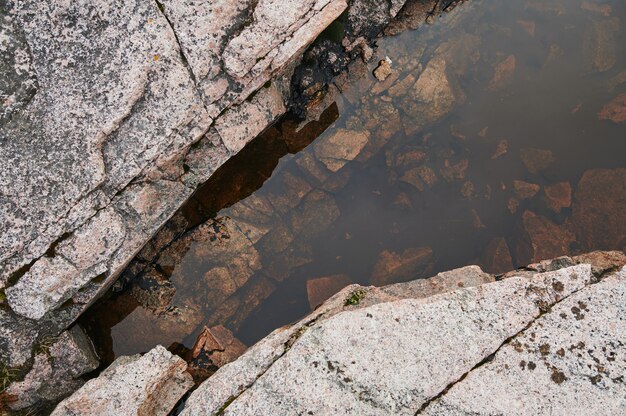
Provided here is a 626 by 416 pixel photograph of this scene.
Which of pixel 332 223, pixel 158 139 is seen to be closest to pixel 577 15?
pixel 332 223

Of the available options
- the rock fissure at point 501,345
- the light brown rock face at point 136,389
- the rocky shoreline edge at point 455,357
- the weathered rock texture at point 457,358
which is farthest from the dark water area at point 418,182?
the rock fissure at point 501,345

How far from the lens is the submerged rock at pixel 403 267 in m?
8.29

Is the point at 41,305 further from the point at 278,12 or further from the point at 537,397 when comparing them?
the point at 537,397

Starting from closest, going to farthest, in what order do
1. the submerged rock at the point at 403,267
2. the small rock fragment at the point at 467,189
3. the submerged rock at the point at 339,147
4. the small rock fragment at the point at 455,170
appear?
1. the submerged rock at the point at 403,267
2. the small rock fragment at the point at 467,189
3. the small rock fragment at the point at 455,170
4. the submerged rock at the point at 339,147

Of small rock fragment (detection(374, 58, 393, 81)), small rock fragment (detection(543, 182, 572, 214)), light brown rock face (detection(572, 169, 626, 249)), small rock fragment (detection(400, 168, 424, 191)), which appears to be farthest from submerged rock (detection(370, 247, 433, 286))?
small rock fragment (detection(374, 58, 393, 81))

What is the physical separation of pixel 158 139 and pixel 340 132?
12.7 feet

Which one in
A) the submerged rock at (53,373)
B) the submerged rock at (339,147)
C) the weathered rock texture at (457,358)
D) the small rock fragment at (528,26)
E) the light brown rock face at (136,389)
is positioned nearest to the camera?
the weathered rock texture at (457,358)

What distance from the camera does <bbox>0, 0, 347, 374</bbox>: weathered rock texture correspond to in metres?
5.88

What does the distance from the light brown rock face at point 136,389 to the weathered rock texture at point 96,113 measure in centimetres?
128

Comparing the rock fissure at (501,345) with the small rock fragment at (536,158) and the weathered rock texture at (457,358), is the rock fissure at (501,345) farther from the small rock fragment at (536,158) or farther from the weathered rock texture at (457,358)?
the small rock fragment at (536,158)

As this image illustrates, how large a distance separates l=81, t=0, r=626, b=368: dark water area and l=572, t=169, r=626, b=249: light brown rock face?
3 cm

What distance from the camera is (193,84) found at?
249 inches

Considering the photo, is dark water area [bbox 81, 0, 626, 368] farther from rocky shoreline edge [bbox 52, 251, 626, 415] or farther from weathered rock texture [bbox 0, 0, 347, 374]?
rocky shoreline edge [bbox 52, 251, 626, 415]

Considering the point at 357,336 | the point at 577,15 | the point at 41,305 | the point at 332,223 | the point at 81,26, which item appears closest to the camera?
the point at 357,336
